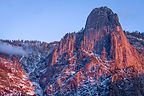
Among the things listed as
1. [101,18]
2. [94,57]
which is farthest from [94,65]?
[101,18]

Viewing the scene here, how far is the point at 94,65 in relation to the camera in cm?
12575

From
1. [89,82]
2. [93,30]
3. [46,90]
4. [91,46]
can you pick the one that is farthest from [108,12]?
[46,90]

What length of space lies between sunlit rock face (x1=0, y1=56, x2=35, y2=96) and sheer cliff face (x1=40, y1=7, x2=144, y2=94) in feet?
39.0

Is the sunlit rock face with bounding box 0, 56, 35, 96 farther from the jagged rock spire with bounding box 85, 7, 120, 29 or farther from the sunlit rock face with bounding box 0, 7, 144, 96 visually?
the jagged rock spire with bounding box 85, 7, 120, 29

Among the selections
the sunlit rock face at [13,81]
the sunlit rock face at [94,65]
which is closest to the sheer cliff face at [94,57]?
the sunlit rock face at [94,65]

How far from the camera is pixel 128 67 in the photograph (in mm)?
→ 123625

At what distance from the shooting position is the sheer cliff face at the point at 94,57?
12050 centimetres

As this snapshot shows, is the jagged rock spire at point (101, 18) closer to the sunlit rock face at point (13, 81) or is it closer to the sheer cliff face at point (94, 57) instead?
the sheer cliff face at point (94, 57)

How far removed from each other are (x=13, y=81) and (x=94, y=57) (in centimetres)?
5338

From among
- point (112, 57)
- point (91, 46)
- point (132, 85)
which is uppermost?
point (91, 46)

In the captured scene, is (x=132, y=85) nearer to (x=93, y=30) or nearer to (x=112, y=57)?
(x=112, y=57)

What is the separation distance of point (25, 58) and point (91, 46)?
6950 cm

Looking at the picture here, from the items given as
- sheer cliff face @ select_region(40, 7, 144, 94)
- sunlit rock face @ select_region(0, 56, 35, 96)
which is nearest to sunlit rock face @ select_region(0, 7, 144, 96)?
sheer cliff face @ select_region(40, 7, 144, 94)

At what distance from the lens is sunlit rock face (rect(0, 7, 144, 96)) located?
11129 cm
